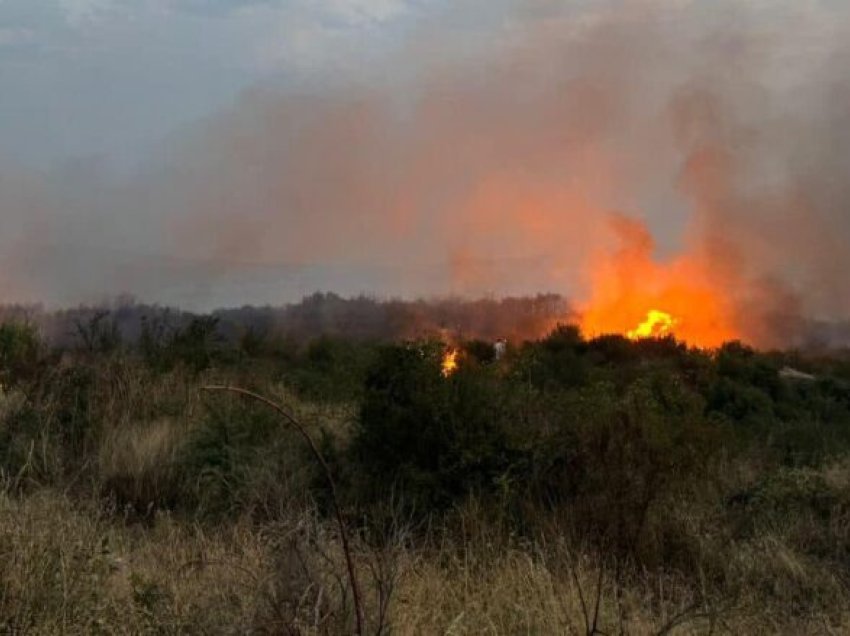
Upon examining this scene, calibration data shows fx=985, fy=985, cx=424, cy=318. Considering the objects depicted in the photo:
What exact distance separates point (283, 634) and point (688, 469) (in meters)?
5.64

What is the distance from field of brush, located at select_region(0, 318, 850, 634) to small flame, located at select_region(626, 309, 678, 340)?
28164 millimetres

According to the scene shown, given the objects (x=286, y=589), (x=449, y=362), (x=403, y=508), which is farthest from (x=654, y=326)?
(x=286, y=589)

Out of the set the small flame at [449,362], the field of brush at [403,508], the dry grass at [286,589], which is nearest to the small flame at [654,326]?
the field of brush at [403,508]

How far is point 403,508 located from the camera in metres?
8.70

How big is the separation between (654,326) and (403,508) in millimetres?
39521

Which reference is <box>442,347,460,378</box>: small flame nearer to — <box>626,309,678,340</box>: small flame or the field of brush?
the field of brush

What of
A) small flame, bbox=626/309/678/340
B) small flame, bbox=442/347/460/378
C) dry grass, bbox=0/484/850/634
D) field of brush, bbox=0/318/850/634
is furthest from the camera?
small flame, bbox=626/309/678/340

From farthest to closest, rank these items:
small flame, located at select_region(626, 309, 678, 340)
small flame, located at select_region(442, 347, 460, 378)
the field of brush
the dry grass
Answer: small flame, located at select_region(626, 309, 678, 340) → small flame, located at select_region(442, 347, 460, 378) → the field of brush → the dry grass

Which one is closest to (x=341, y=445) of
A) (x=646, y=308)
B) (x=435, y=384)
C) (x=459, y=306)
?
(x=435, y=384)

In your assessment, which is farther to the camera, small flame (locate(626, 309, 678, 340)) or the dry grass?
small flame (locate(626, 309, 678, 340))

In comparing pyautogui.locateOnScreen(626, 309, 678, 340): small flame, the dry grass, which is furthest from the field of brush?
pyautogui.locateOnScreen(626, 309, 678, 340): small flame

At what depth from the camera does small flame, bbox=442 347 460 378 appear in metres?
10.4

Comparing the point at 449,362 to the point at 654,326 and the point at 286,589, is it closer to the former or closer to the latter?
the point at 286,589

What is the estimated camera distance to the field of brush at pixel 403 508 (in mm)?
5316
